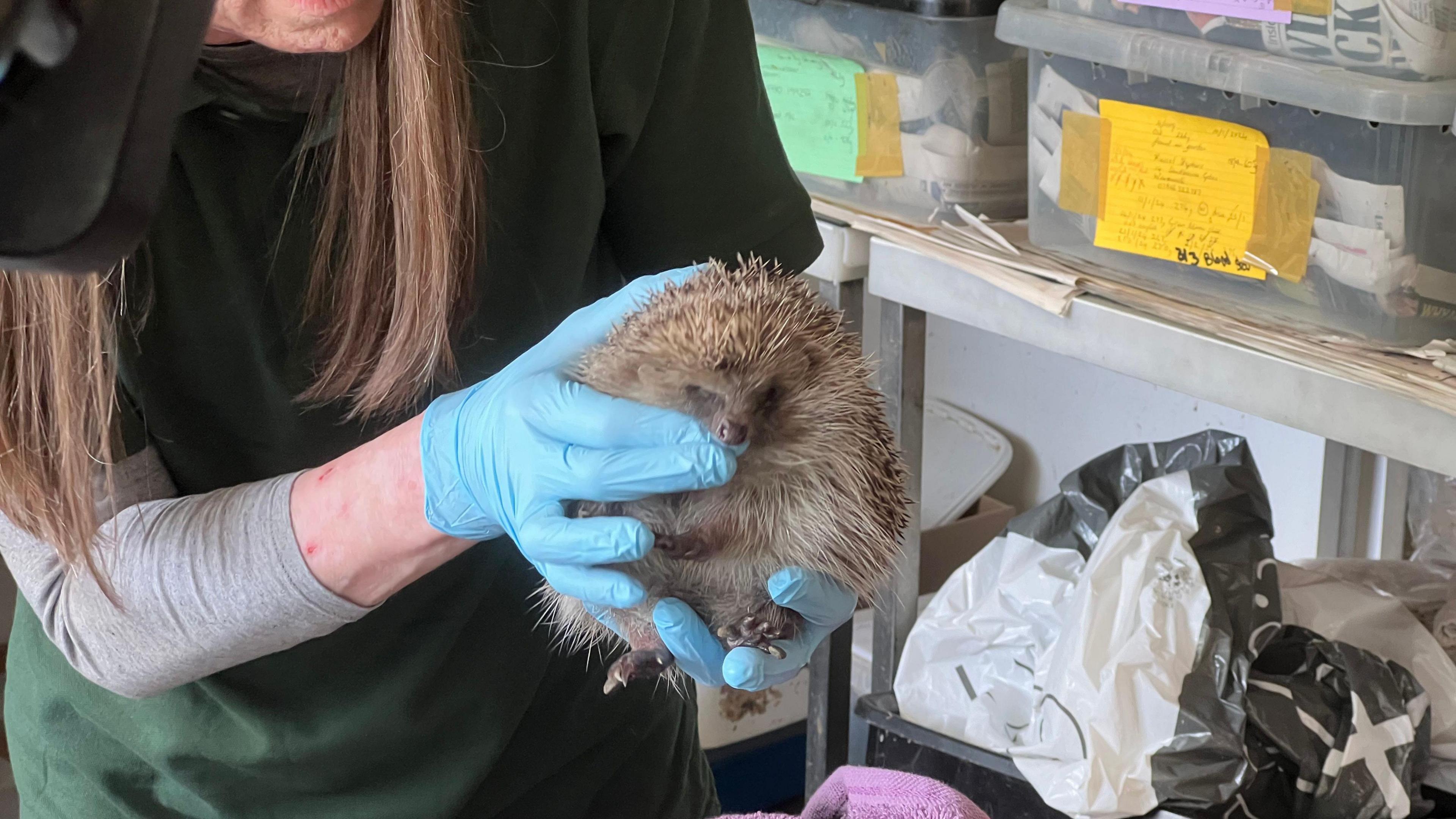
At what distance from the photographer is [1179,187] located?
5.03 ft

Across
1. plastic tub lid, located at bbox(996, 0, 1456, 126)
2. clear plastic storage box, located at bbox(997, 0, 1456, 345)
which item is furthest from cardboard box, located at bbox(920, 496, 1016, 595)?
plastic tub lid, located at bbox(996, 0, 1456, 126)

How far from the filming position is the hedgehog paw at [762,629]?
1144mm

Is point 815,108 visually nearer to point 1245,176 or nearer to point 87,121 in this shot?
point 1245,176

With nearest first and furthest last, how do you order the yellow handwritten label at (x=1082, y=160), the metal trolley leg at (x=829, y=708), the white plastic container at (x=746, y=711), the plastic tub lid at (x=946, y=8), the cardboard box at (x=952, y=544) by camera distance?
1. the yellow handwritten label at (x=1082, y=160)
2. the plastic tub lid at (x=946, y=8)
3. the metal trolley leg at (x=829, y=708)
4. the white plastic container at (x=746, y=711)
5. the cardboard box at (x=952, y=544)

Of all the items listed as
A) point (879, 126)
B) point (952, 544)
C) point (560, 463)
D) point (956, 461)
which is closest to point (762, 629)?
point (560, 463)

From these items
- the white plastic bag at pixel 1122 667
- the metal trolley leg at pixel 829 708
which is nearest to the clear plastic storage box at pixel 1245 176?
the white plastic bag at pixel 1122 667

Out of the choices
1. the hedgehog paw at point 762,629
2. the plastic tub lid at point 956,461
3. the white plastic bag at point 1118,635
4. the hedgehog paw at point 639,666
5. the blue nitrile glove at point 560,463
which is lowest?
the plastic tub lid at point 956,461

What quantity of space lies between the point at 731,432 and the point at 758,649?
229 millimetres

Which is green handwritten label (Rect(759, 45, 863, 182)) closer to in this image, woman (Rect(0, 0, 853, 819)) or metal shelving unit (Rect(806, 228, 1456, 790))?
metal shelving unit (Rect(806, 228, 1456, 790))

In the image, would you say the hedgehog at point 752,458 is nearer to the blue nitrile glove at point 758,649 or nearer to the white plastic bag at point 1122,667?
the blue nitrile glove at point 758,649

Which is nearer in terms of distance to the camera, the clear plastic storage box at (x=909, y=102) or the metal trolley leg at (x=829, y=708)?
the clear plastic storage box at (x=909, y=102)

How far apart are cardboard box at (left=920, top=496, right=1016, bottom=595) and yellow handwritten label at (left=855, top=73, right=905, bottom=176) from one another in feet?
3.57

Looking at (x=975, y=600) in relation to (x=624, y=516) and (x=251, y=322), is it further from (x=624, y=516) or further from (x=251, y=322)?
(x=251, y=322)

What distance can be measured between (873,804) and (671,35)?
31.1 inches
